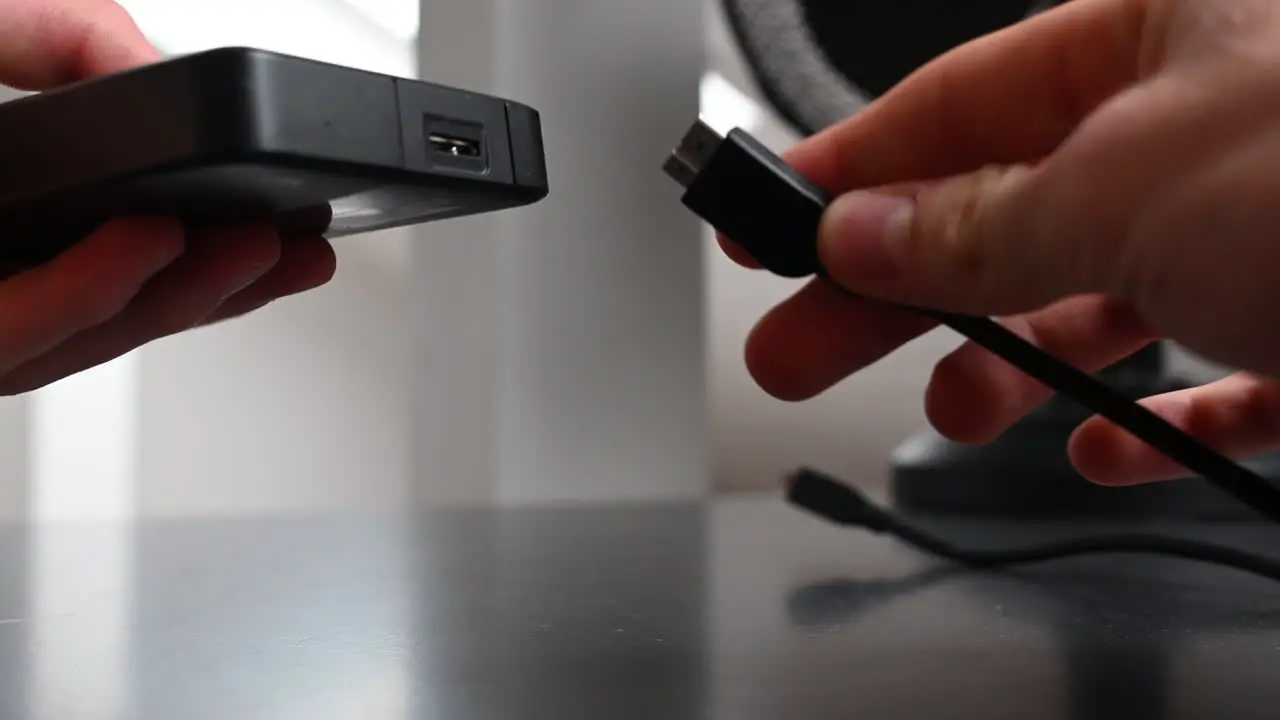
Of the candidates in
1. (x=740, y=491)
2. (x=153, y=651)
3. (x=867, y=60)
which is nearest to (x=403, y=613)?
(x=153, y=651)

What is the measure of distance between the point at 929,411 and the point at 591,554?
16 cm

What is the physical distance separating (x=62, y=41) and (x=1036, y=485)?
61 centimetres

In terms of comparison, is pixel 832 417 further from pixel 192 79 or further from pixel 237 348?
pixel 192 79

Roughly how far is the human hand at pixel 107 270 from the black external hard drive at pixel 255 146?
0.04 ft

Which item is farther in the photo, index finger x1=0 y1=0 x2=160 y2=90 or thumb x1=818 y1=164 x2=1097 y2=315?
index finger x1=0 y1=0 x2=160 y2=90

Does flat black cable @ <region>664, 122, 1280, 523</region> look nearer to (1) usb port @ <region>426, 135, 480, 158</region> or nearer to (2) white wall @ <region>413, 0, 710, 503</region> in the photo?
(1) usb port @ <region>426, 135, 480, 158</region>

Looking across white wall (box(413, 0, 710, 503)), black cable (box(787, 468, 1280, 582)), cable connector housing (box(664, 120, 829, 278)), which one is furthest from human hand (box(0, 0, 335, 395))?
white wall (box(413, 0, 710, 503))

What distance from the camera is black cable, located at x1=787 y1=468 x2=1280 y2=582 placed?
0.43m

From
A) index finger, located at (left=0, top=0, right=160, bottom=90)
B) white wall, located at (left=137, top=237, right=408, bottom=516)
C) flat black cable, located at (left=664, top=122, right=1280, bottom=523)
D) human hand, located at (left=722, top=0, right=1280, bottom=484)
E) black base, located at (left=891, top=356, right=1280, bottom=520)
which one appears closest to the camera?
human hand, located at (left=722, top=0, right=1280, bottom=484)

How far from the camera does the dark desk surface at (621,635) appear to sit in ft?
0.78

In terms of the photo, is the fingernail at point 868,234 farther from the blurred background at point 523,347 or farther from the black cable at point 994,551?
the blurred background at point 523,347

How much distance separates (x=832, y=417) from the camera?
1193 millimetres

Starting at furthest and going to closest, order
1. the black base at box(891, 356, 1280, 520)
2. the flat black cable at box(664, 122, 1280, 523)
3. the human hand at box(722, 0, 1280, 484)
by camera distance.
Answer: the black base at box(891, 356, 1280, 520) < the flat black cable at box(664, 122, 1280, 523) < the human hand at box(722, 0, 1280, 484)

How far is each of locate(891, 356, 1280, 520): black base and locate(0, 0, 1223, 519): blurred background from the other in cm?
26
